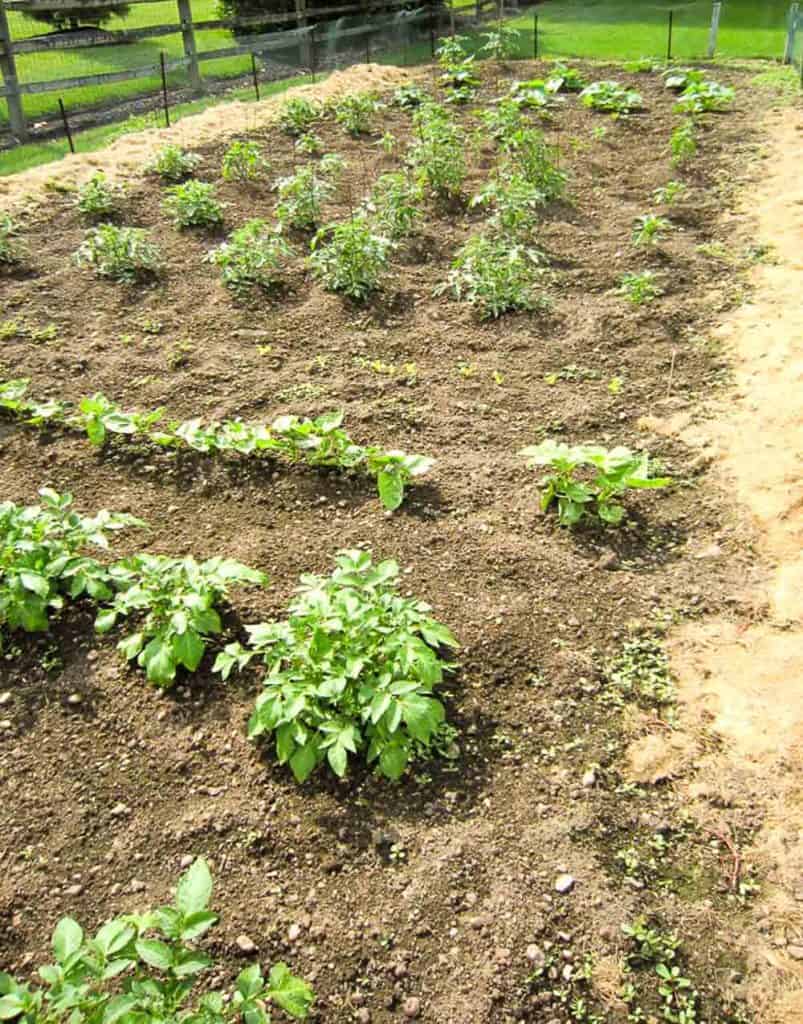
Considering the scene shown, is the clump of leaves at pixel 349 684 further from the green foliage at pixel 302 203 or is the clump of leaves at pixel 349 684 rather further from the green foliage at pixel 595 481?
the green foliage at pixel 302 203

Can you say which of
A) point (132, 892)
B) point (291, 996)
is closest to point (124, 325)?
point (132, 892)

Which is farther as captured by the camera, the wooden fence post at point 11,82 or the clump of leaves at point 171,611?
the wooden fence post at point 11,82

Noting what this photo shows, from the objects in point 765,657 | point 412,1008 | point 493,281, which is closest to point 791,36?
point 493,281

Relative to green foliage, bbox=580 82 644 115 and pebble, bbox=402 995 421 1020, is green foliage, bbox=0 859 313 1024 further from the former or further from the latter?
green foliage, bbox=580 82 644 115

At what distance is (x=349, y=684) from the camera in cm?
278

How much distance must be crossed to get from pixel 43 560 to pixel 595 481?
8.37 ft

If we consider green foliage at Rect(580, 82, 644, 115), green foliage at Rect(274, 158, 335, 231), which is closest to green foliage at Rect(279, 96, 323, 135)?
green foliage at Rect(274, 158, 335, 231)

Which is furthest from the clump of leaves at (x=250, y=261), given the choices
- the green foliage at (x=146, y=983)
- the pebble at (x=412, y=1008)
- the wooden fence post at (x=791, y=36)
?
the wooden fence post at (x=791, y=36)

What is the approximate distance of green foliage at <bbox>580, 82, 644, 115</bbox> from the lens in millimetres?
10352

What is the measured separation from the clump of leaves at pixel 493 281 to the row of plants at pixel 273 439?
6.31 ft

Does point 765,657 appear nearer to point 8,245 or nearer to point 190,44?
point 8,245

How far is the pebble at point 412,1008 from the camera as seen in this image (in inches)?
87.0

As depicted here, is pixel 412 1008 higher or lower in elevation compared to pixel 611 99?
lower

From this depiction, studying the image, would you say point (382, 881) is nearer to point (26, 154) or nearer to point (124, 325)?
point (124, 325)
